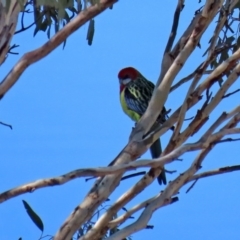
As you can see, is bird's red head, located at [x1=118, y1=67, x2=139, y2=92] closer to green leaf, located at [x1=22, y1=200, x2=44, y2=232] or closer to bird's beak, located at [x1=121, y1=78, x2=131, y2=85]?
bird's beak, located at [x1=121, y1=78, x2=131, y2=85]

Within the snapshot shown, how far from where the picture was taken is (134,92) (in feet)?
13.9

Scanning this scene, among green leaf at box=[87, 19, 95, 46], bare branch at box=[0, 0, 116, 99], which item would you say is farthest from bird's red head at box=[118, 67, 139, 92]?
bare branch at box=[0, 0, 116, 99]

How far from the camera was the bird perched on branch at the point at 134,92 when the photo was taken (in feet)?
13.0

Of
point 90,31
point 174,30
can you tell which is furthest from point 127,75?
point 174,30

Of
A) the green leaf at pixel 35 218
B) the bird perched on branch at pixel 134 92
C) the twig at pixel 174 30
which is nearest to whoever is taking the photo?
the green leaf at pixel 35 218

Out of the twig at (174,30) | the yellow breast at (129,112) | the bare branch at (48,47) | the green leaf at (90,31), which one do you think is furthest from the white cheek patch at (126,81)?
the bare branch at (48,47)

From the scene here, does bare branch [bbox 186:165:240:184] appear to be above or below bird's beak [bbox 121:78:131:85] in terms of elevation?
below

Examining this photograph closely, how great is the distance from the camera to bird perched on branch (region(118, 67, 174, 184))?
13.0 feet

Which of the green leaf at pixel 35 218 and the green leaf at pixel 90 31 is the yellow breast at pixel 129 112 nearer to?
the green leaf at pixel 90 31

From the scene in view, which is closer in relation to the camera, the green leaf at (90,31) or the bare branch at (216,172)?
the bare branch at (216,172)

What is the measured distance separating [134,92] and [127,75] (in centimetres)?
57

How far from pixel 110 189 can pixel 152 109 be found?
0.96 feet

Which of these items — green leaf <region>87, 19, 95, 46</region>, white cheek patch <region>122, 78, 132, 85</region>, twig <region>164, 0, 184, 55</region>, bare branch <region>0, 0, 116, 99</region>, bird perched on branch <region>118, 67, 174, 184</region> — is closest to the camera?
bare branch <region>0, 0, 116, 99</region>

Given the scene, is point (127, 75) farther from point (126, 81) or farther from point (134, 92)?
point (134, 92)
